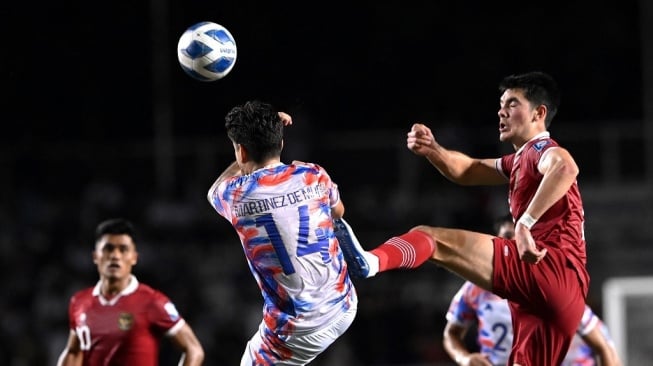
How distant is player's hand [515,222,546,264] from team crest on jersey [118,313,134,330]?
2.84 meters

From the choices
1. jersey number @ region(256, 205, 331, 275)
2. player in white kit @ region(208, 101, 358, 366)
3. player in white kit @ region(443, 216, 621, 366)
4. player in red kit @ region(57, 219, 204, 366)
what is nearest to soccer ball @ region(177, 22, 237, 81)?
player in white kit @ region(208, 101, 358, 366)

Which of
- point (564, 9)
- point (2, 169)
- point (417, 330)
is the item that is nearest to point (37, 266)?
point (2, 169)

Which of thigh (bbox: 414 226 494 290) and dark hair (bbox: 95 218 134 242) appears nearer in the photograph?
thigh (bbox: 414 226 494 290)

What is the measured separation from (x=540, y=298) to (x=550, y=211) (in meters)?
0.50

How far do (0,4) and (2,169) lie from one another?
10.3 ft

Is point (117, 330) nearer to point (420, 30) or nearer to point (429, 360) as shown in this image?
point (429, 360)

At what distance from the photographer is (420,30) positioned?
60.1 feet

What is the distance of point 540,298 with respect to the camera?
6918mm

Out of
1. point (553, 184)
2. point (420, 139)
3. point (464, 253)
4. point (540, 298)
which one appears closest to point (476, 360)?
point (540, 298)

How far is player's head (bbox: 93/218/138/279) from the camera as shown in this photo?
8.23 metres

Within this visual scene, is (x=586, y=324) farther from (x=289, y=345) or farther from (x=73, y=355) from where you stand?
(x=73, y=355)

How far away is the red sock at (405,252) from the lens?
6.54 meters

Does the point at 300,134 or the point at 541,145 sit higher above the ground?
the point at 541,145

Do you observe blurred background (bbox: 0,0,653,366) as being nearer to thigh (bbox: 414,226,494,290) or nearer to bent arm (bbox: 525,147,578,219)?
thigh (bbox: 414,226,494,290)
